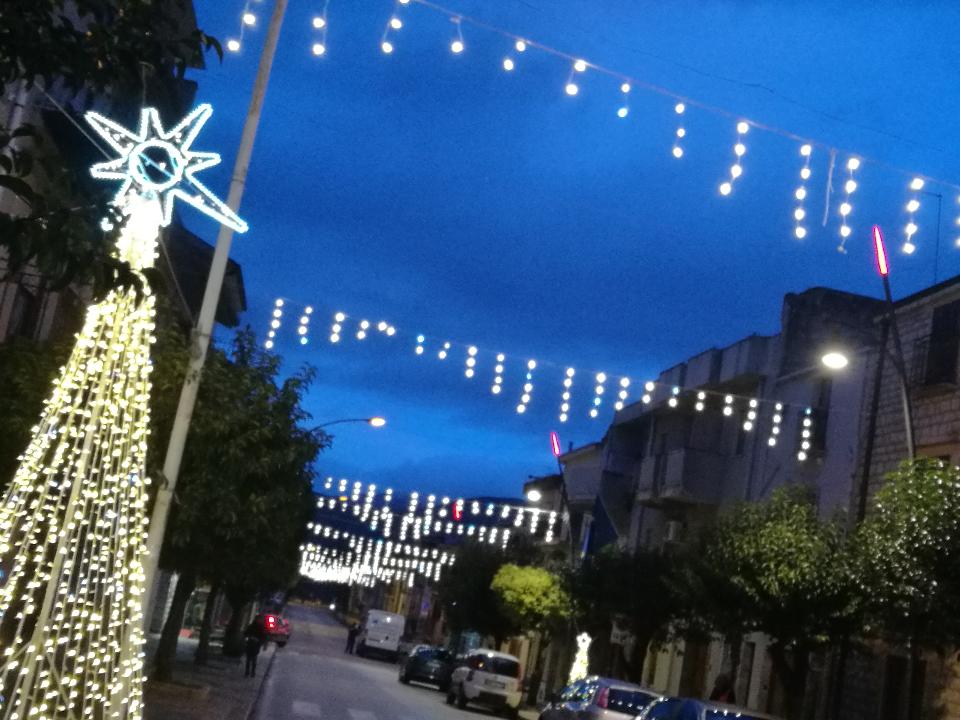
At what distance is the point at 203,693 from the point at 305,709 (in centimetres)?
323

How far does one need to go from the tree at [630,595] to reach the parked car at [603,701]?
11.5 metres

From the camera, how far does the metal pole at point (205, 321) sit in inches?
535

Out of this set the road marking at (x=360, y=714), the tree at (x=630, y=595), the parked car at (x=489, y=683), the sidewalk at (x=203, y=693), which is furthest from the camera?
the parked car at (x=489, y=683)

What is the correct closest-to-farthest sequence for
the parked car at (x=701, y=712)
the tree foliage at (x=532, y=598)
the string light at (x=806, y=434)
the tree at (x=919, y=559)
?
the parked car at (x=701, y=712) < the tree at (x=919, y=559) < the string light at (x=806, y=434) < the tree foliage at (x=532, y=598)

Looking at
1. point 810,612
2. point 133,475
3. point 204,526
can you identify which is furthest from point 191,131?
point 810,612

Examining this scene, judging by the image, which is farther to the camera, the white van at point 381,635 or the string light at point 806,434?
the white van at point 381,635

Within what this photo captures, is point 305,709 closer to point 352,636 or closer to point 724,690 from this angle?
point 724,690

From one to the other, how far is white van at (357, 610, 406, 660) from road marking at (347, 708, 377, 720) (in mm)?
39280

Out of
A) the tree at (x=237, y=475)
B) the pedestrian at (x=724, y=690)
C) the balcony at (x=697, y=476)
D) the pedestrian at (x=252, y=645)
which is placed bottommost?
the pedestrian at (x=252, y=645)

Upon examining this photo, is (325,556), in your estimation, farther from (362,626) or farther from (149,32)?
(149,32)

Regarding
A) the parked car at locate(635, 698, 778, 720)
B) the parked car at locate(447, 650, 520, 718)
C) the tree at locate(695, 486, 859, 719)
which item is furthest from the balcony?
the parked car at locate(635, 698, 778, 720)

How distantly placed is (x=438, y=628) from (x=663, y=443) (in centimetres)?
5995

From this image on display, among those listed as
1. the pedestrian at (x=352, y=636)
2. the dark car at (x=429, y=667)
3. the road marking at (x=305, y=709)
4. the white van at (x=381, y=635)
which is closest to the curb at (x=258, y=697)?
the road marking at (x=305, y=709)

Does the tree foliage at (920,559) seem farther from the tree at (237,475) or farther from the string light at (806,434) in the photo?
the string light at (806,434)
